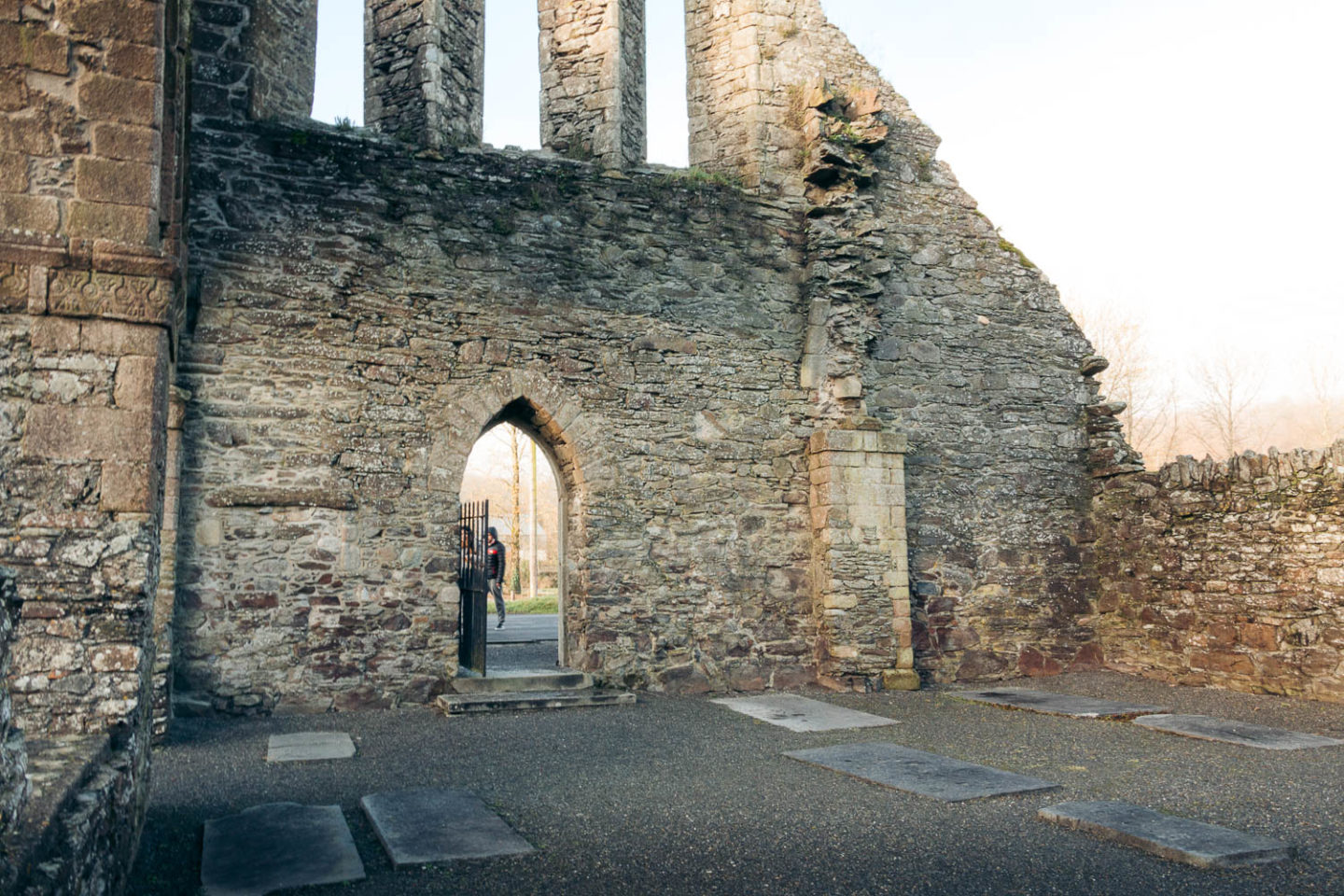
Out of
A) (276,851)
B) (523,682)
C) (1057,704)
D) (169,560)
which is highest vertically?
(169,560)

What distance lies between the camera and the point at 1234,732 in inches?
264

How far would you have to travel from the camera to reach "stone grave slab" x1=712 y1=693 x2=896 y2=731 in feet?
23.4

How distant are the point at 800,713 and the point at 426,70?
6179 millimetres

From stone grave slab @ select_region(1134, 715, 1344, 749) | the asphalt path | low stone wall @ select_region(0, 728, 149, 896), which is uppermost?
low stone wall @ select_region(0, 728, 149, 896)

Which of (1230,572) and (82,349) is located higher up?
(82,349)

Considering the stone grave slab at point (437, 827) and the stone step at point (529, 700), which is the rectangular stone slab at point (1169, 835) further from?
the stone step at point (529, 700)

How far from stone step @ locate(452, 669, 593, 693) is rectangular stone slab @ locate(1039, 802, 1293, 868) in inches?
174

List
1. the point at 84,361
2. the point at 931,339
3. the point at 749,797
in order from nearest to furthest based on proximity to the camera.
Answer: the point at 84,361 → the point at 749,797 → the point at 931,339

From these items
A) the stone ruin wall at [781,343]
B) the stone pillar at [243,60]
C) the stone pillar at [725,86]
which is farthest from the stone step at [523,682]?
the stone pillar at [725,86]

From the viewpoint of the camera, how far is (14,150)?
4.24m

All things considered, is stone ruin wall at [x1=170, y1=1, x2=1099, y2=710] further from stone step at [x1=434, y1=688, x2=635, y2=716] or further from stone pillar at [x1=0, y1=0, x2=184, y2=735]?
stone pillar at [x1=0, y1=0, x2=184, y2=735]

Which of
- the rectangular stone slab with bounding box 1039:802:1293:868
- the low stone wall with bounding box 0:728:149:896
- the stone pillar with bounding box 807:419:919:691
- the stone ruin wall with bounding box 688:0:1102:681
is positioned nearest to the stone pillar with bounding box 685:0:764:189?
the stone ruin wall with bounding box 688:0:1102:681

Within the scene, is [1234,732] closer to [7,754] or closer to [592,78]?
[7,754]

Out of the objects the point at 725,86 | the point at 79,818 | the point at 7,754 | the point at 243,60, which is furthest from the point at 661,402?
the point at 7,754
